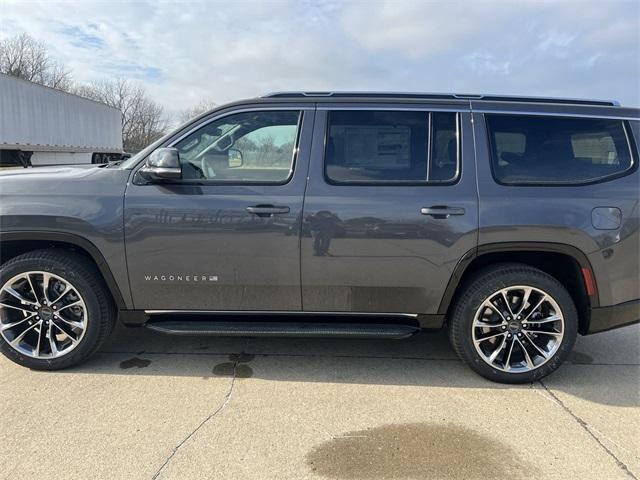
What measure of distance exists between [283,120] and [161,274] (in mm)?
1414

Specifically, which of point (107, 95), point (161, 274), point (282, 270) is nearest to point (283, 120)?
point (282, 270)

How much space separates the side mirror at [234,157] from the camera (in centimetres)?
323

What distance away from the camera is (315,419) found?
2803mm

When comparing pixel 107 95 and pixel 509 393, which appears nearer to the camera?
pixel 509 393

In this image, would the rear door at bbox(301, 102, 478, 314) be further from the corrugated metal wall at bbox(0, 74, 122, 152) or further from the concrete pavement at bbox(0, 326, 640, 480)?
the corrugated metal wall at bbox(0, 74, 122, 152)

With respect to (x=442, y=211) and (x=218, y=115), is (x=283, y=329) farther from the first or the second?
(x=218, y=115)

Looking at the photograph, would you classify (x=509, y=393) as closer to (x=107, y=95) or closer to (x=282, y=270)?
(x=282, y=270)

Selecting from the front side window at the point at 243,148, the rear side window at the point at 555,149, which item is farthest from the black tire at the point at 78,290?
the rear side window at the point at 555,149

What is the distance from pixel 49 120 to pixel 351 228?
19203 mm

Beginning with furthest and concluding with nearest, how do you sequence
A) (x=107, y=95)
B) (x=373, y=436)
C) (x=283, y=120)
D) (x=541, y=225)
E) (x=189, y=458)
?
(x=107, y=95) < (x=283, y=120) < (x=541, y=225) < (x=373, y=436) < (x=189, y=458)

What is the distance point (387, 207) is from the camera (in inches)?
122

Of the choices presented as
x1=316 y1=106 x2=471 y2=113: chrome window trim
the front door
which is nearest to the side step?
the front door

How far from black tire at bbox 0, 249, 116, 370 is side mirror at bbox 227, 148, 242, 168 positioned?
1.28m

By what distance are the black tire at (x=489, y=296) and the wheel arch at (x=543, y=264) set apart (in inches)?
2.8
